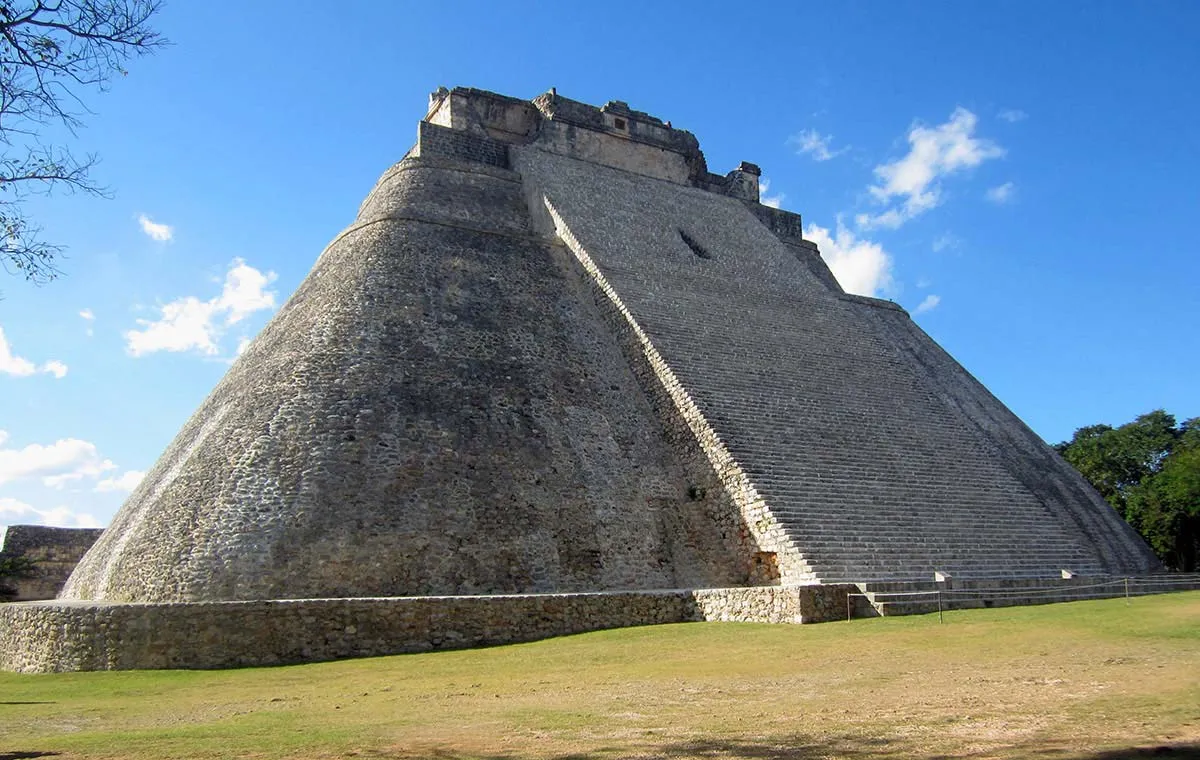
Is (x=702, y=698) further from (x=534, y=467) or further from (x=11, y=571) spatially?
(x=11, y=571)

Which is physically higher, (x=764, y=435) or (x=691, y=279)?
(x=691, y=279)

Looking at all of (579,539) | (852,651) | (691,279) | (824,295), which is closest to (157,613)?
(579,539)

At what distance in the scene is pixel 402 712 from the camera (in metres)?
6.53

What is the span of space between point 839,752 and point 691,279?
1424 centimetres

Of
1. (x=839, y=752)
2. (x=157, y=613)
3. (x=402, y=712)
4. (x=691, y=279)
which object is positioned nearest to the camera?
(x=839, y=752)

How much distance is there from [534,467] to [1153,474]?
84.9 feet

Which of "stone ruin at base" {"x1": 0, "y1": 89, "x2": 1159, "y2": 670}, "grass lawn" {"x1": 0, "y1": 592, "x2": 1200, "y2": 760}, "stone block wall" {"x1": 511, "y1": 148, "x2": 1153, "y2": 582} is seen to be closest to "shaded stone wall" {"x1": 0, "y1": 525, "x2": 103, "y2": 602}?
"stone ruin at base" {"x1": 0, "y1": 89, "x2": 1159, "y2": 670}

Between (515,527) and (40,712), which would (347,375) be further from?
(40,712)

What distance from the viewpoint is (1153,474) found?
30906 millimetres

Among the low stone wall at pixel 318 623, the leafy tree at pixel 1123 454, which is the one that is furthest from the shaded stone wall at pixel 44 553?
the leafy tree at pixel 1123 454

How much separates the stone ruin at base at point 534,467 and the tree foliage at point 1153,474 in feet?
29.4

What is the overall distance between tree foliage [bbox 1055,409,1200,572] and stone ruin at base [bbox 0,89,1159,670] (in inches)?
353

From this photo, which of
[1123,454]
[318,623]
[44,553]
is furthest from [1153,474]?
[44,553]

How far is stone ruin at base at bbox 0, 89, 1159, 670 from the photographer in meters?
10.9
